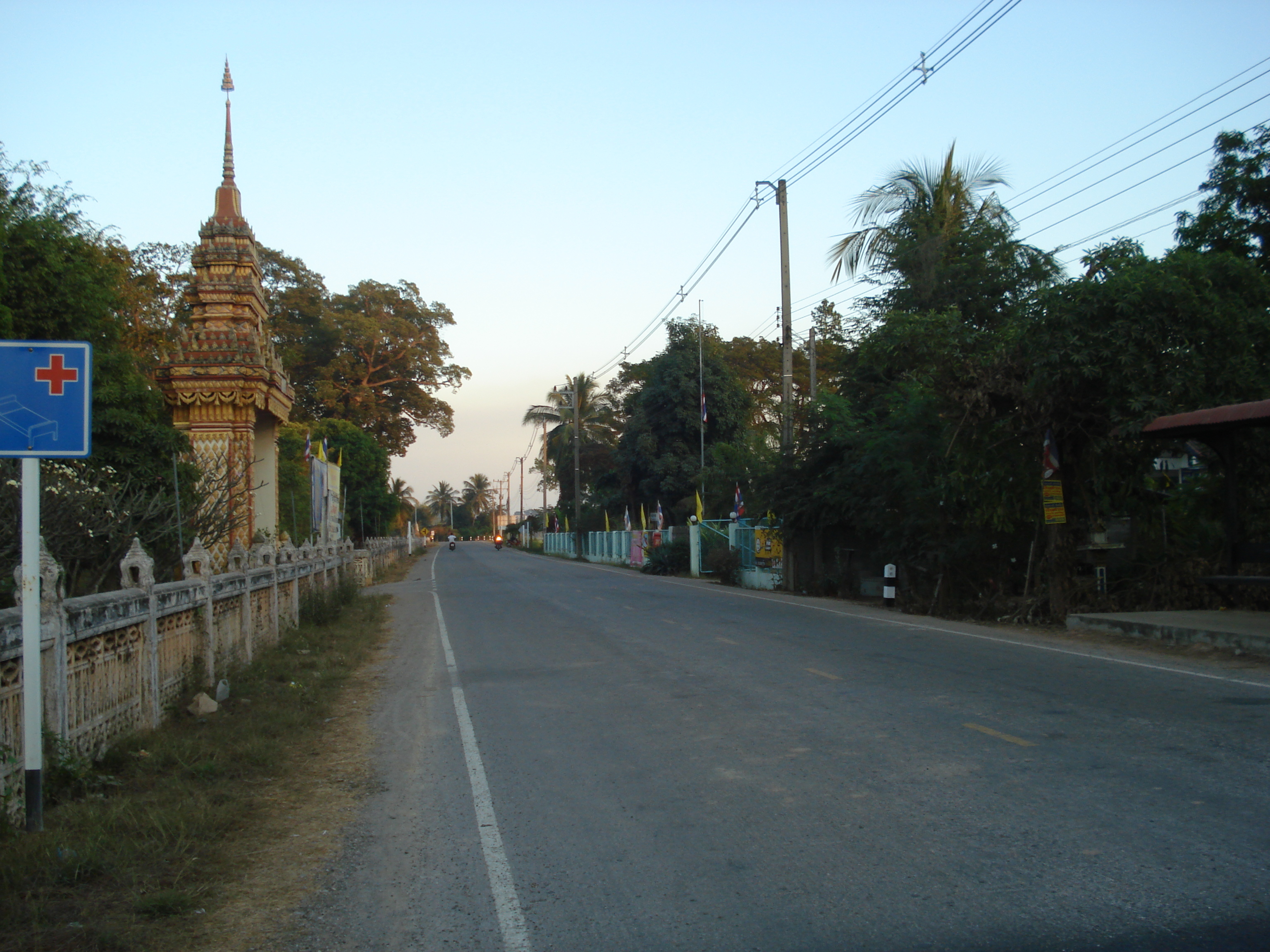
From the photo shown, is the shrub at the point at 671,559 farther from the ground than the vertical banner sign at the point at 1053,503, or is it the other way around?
the vertical banner sign at the point at 1053,503

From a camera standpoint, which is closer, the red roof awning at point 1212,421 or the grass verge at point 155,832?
the grass verge at point 155,832

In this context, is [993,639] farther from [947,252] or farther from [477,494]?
[477,494]

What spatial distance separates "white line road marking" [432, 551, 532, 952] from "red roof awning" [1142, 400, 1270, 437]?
10.3m

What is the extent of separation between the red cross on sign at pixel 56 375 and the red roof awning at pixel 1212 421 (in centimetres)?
1280

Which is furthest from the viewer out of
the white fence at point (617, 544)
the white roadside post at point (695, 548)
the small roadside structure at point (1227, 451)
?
the white fence at point (617, 544)

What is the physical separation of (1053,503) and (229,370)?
14700mm

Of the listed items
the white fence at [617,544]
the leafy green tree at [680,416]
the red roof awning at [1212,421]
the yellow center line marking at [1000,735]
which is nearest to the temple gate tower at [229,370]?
the yellow center line marking at [1000,735]

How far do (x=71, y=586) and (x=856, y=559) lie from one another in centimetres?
2032

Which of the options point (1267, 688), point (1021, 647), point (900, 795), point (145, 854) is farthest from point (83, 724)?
point (1021, 647)

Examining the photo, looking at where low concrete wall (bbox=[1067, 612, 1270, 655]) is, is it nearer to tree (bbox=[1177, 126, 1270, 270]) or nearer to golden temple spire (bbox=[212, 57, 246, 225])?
tree (bbox=[1177, 126, 1270, 270])

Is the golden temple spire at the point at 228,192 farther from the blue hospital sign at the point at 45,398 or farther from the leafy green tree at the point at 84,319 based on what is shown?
the blue hospital sign at the point at 45,398

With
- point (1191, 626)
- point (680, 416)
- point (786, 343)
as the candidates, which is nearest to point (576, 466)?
point (680, 416)

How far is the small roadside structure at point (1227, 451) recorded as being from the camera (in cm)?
1355

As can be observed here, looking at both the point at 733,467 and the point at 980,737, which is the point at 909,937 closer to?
the point at 980,737
